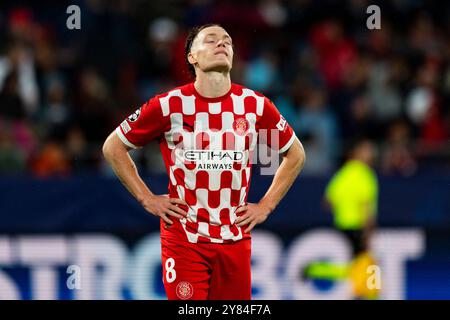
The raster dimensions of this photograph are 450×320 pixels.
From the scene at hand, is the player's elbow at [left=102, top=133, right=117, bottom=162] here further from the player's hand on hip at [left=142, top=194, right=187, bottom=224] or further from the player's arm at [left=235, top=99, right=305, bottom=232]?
the player's arm at [left=235, top=99, right=305, bottom=232]

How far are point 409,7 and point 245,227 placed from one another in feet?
28.4

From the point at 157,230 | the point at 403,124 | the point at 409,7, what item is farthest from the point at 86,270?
the point at 409,7

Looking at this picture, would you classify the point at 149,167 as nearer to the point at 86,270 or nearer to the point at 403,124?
the point at 86,270

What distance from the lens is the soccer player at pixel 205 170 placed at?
6.03 metres

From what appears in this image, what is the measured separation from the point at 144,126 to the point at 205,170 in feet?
1.49

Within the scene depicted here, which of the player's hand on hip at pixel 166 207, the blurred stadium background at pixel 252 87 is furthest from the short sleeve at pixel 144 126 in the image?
the blurred stadium background at pixel 252 87

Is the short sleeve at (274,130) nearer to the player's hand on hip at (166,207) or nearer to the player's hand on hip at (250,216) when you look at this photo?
the player's hand on hip at (250,216)

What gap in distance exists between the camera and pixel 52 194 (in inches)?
398

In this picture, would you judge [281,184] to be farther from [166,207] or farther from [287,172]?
[166,207]

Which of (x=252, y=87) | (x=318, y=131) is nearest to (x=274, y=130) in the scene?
(x=318, y=131)

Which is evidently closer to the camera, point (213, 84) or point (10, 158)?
point (213, 84)

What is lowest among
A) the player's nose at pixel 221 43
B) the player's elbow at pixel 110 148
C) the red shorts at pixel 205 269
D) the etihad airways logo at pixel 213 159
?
the red shorts at pixel 205 269

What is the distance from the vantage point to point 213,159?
602cm

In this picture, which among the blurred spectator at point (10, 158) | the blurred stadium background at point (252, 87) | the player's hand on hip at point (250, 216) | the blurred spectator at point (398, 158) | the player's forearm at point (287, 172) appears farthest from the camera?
the blurred spectator at point (398, 158)
